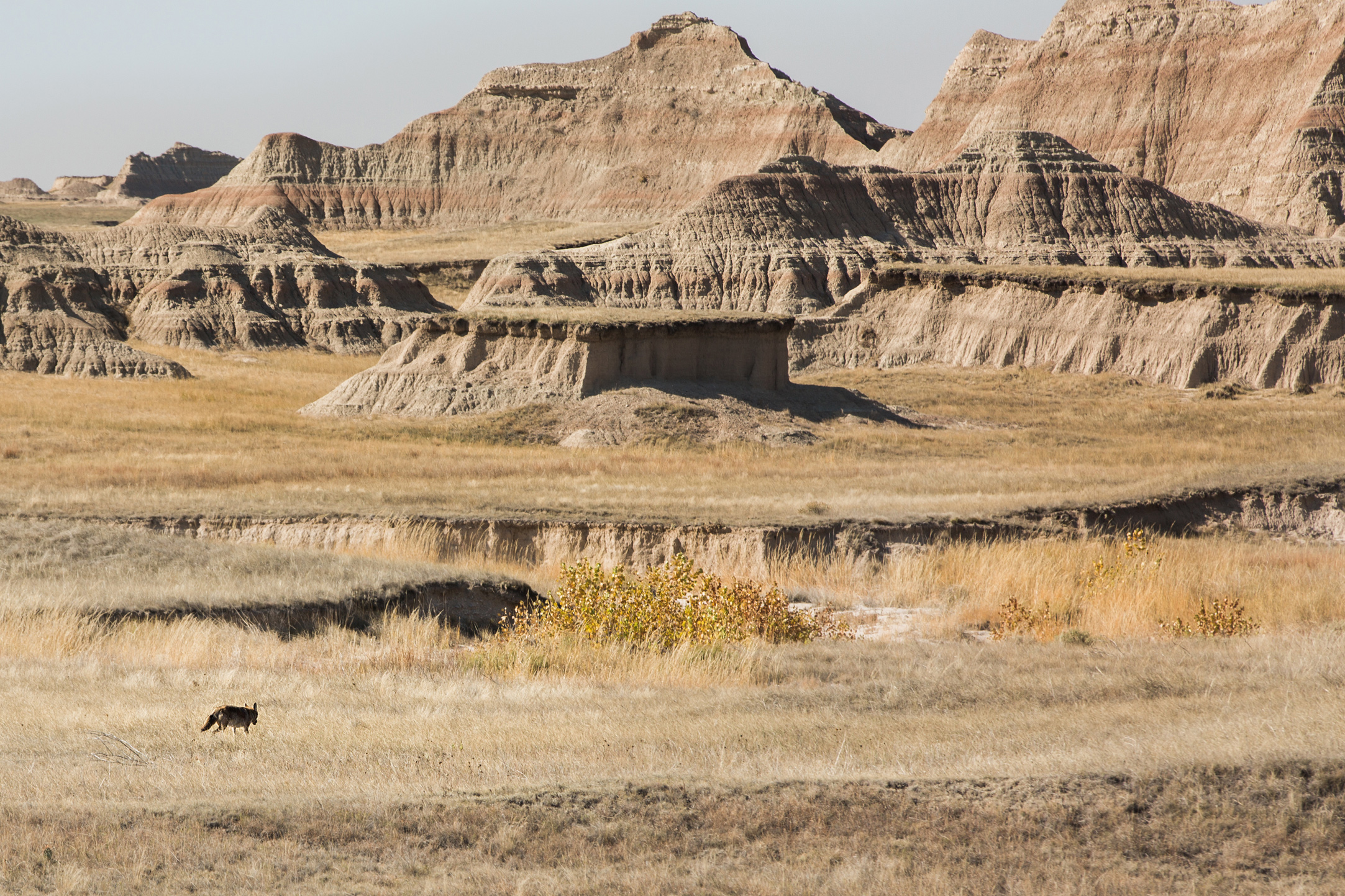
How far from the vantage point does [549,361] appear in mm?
35688

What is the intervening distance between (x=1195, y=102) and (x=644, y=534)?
93.2 meters

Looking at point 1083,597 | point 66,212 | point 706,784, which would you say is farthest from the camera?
point 66,212

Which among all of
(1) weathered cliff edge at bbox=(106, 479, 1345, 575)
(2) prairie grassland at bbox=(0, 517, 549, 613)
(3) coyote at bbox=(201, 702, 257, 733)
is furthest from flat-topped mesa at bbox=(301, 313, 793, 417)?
(3) coyote at bbox=(201, 702, 257, 733)

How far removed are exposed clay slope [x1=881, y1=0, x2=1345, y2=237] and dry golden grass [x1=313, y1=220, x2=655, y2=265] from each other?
29.5m

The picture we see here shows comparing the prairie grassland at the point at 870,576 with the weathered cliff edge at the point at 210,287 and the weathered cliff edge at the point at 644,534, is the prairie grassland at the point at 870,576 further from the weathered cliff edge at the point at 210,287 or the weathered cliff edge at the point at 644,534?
the weathered cliff edge at the point at 210,287

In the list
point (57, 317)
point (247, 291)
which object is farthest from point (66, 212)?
point (57, 317)

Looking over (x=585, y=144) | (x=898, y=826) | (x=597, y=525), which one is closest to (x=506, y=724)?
(x=898, y=826)

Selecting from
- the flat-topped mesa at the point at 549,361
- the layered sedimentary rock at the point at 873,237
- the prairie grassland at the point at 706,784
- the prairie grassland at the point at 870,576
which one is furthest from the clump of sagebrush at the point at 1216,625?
the layered sedimentary rock at the point at 873,237

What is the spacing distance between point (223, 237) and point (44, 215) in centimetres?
9007

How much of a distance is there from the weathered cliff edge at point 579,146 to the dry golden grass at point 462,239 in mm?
4573

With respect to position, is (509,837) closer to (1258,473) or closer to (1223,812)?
(1223,812)

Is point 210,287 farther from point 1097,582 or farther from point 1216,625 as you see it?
point 1216,625

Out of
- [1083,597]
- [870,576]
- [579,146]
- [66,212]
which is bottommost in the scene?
[870,576]

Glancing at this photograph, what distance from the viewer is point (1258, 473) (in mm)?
22031
